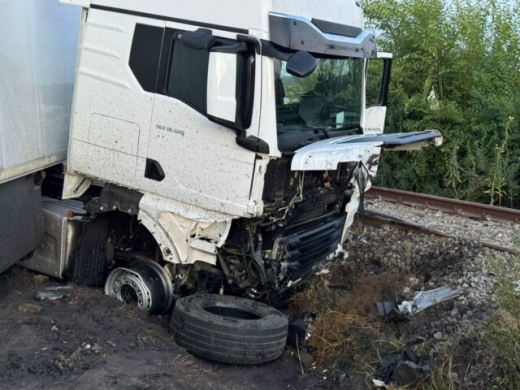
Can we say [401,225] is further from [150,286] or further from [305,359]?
[150,286]

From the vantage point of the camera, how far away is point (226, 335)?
5.38 metres

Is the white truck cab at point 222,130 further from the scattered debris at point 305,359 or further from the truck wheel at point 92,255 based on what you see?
the scattered debris at point 305,359

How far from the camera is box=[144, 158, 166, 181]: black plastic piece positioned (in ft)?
18.4

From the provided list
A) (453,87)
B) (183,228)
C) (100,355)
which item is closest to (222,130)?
(183,228)

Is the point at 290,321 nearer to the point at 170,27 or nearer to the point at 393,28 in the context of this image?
the point at 170,27

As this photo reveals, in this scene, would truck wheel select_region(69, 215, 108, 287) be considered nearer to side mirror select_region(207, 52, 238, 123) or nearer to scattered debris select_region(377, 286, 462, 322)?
side mirror select_region(207, 52, 238, 123)

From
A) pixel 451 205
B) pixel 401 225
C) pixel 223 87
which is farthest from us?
pixel 451 205

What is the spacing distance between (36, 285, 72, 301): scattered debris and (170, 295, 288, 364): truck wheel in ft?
3.94

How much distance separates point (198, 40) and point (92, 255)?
251 centimetres

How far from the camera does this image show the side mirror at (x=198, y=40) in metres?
4.90

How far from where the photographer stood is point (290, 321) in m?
6.39

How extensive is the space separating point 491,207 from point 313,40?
4.94 meters

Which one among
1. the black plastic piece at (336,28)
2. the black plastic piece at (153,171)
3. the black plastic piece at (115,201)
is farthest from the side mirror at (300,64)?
the black plastic piece at (115,201)

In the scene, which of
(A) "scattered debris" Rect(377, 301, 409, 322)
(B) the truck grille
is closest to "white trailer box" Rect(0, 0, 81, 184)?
(B) the truck grille
